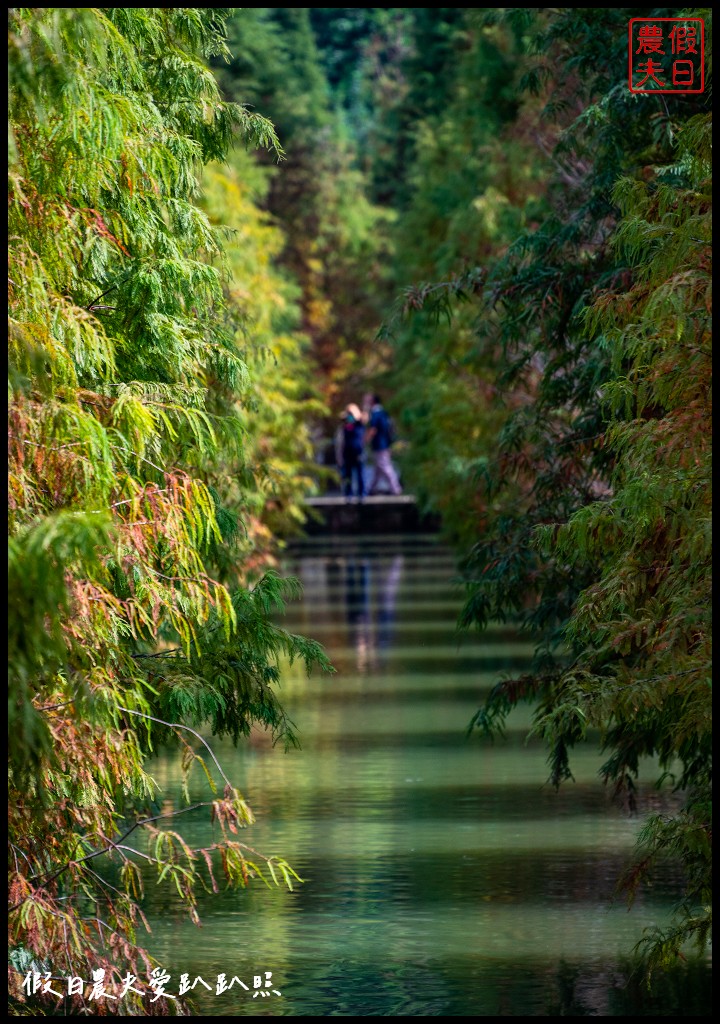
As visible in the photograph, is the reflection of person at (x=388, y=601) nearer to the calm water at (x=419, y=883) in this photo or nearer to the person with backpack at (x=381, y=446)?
the calm water at (x=419, y=883)

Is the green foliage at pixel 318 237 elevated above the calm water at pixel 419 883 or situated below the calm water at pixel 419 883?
above

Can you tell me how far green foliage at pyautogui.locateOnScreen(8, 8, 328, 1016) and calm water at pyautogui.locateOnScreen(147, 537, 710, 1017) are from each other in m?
1.23

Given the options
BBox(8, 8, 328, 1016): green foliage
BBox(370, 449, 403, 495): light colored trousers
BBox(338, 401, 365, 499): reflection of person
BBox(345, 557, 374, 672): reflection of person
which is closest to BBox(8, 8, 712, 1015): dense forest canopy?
BBox(8, 8, 328, 1016): green foliage

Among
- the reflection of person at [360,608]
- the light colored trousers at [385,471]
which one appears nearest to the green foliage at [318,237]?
the light colored trousers at [385,471]

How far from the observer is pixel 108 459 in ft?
27.7

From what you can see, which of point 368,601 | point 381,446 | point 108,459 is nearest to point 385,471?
point 381,446

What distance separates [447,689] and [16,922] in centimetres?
1531

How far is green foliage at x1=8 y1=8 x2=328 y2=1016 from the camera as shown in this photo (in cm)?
815

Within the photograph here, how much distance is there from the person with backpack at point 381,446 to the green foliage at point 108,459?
44.8 m

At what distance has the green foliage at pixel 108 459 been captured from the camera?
8148 millimetres

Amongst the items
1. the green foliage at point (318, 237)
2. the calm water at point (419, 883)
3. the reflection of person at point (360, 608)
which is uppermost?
the green foliage at point (318, 237)

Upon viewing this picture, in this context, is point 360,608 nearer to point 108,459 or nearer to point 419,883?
point 419,883

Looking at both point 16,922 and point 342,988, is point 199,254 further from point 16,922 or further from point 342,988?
point 16,922

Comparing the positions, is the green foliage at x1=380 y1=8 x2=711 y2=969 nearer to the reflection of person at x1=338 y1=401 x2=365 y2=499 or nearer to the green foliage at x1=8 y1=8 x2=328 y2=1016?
the green foliage at x1=8 y1=8 x2=328 y2=1016
